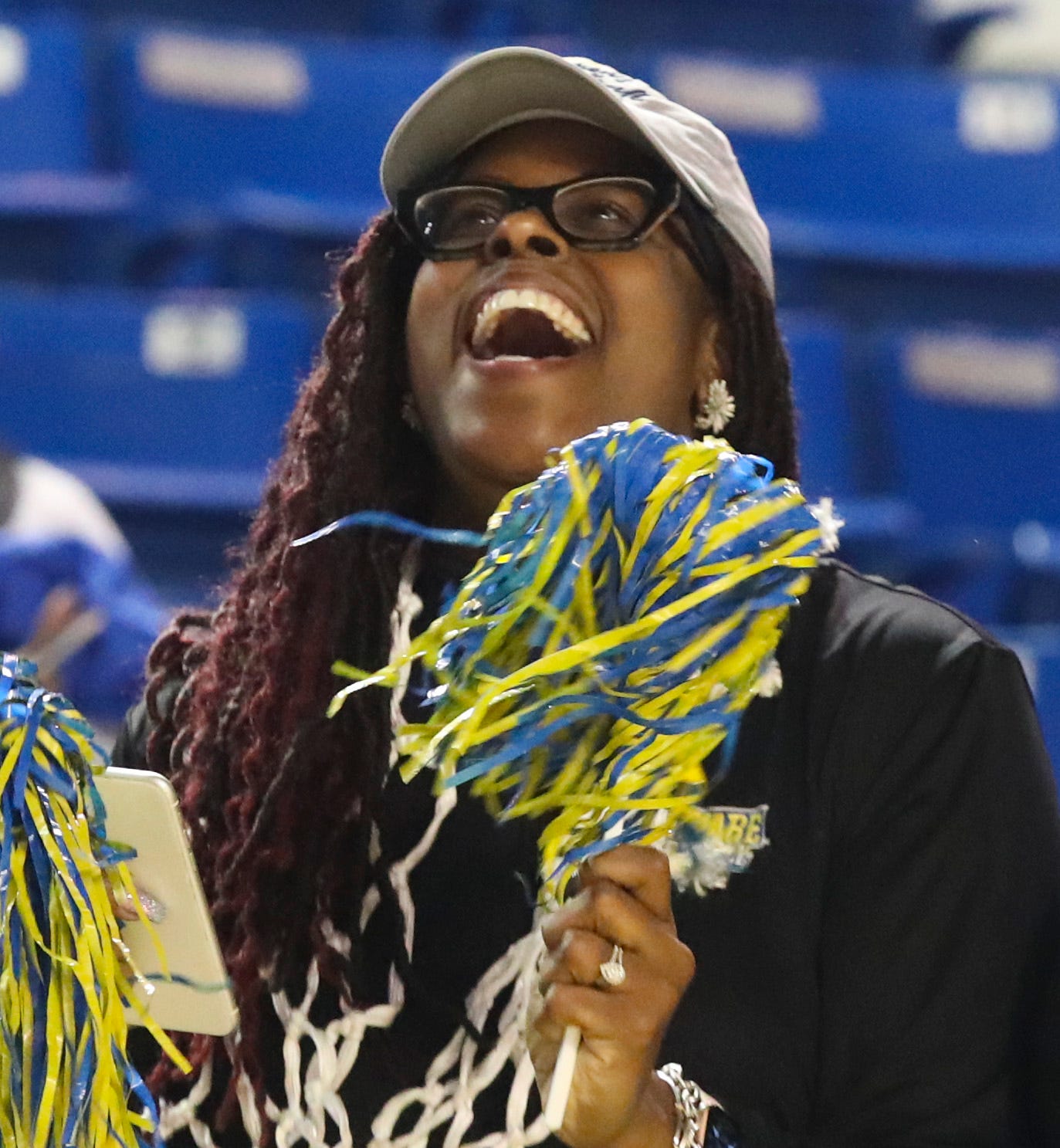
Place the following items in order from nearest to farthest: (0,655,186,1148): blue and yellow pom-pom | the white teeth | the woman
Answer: (0,655,186,1148): blue and yellow pom-pom → the woman → the white teeth

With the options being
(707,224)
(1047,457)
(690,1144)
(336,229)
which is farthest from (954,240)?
(690,1144)

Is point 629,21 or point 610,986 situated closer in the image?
point 610,986

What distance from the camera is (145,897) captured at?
964mm

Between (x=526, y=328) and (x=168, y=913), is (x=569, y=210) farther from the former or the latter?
(x=168, y=913)

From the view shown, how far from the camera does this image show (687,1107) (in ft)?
3.43

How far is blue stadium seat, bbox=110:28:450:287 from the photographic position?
3.35m

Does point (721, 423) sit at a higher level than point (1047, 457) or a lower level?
higher

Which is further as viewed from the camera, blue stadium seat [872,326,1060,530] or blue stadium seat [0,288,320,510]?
blue stadium seat [872,326,1060,530]

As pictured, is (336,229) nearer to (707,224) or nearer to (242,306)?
(242,306)

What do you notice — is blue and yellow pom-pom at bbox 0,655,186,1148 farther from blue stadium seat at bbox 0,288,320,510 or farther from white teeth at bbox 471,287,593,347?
blue stadium seat at bbox 0,288,320,510

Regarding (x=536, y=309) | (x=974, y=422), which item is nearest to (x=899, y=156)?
(x=974, y=422)

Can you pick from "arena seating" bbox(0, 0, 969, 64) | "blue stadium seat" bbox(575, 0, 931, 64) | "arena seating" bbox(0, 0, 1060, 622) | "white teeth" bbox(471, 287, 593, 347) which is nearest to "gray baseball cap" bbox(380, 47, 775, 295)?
"white teeth" bbox(471, 287, 593, 347)

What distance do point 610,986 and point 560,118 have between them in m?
0.68

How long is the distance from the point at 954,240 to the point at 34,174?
1589mm
